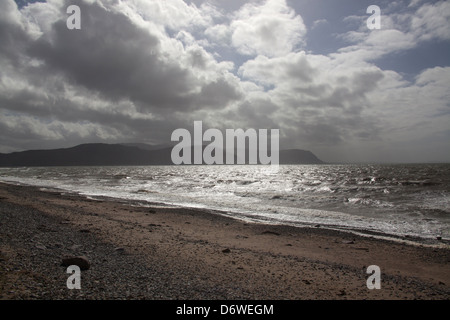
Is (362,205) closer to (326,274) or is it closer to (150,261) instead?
(326,274)

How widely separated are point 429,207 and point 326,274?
20345 millimetres

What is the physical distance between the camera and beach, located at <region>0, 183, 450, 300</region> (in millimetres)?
5871

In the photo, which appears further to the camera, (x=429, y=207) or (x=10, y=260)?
(x=429, y=207)

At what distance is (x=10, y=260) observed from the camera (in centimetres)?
656

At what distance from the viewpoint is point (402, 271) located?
865 centimetres

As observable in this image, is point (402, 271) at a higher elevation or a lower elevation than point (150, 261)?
lower

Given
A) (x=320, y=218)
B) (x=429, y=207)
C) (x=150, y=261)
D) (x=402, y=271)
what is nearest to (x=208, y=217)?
(x=320, y=218)

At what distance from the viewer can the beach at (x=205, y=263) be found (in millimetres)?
5871

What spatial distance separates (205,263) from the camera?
806 centimetres
